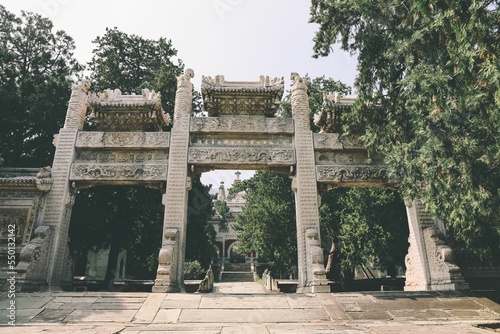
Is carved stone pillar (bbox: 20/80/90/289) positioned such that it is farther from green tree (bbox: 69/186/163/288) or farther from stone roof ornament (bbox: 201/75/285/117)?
stone roof ornament (bbox: 201/75/285/117)

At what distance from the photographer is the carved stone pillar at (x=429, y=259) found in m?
8.22

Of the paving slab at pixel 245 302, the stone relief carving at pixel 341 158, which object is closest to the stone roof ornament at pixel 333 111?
the stone relief carving at pixel 341 158

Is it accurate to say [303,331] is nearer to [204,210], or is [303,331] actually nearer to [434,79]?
[434,79]

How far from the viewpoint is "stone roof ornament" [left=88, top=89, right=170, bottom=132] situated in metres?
9.96

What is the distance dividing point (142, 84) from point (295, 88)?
24.7 ft

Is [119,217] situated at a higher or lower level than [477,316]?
higher

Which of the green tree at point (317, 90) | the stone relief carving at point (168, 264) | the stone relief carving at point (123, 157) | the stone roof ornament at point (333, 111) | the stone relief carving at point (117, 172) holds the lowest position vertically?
the stone relief carving at point (168, 264)

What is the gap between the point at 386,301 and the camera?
6.97 meters

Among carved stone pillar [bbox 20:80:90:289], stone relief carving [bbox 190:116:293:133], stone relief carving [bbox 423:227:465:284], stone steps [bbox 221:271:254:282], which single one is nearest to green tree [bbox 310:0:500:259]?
stone relief carving [bbox 423:227:465:284]

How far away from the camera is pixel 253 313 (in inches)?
243

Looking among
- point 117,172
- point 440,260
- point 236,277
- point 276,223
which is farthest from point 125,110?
point 236,277

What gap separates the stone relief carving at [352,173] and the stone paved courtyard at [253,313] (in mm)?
3124

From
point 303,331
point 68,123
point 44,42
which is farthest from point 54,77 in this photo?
point 303,331

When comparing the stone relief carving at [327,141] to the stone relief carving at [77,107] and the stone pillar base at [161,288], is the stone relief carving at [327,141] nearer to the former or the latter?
the stone pillar base at [161,288]
